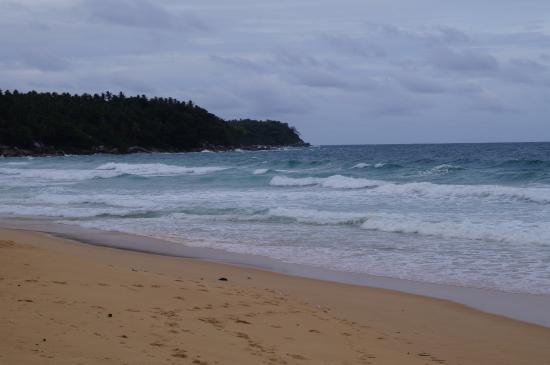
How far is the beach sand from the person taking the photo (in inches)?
185

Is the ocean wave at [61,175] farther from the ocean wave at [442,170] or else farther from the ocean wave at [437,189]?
the ocean wave at [442,170]

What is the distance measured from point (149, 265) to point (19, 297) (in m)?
4.20

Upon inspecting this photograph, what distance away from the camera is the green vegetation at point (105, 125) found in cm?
8581

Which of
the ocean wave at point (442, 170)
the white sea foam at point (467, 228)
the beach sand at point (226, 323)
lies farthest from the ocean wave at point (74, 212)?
the ocean wave at point (442, 170)

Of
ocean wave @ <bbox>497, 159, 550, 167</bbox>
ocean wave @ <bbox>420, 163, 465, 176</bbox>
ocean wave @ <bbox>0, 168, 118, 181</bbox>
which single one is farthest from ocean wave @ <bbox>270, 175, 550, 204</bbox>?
ocean wave @ <bbox>0, 168, 118, 181</bbox>

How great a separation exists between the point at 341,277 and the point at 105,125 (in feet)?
302

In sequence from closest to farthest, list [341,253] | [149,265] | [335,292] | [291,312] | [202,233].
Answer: [291,312], [335,292], [149,265], [341,253], [202,233]

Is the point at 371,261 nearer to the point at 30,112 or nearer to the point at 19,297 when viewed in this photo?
the point at 19,297

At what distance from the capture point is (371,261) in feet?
35.4

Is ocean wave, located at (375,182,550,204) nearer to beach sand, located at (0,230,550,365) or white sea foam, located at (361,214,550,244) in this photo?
white sea foam, located at (361,214,550,244)

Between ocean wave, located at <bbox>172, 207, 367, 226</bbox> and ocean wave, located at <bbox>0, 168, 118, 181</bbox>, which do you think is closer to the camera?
ocean wave, located at <bbox>172, 207, 367, 226</bbox>

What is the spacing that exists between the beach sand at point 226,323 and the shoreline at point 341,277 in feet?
1.10

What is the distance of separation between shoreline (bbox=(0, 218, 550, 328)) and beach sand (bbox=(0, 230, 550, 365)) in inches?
13.3

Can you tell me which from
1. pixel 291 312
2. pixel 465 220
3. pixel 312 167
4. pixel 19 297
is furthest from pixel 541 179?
pixel 19 297
